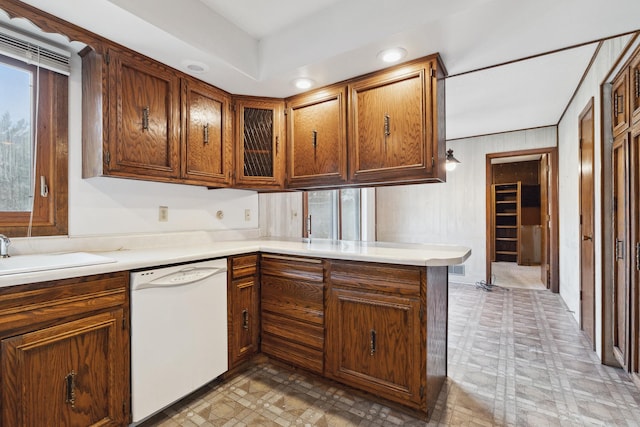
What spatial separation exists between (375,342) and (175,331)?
1.18 metres

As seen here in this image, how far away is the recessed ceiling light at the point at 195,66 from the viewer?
2.04m

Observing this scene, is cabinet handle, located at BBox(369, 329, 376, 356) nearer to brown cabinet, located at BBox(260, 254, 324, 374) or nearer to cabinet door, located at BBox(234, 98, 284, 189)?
brown cabinet, located at BBox(260, 254, 324, 374)

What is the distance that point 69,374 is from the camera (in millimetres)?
1344

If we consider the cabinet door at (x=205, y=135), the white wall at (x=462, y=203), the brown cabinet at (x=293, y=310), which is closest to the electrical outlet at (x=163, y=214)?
the cabinet door at (x=205, y=135)

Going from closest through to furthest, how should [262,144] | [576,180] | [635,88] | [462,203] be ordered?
[635,88] < [262,144] < [576,180] < [462,203]

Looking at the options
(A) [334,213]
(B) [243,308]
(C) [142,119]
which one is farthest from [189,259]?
(A) [334,213]

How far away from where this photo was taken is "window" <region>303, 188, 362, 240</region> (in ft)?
12.1

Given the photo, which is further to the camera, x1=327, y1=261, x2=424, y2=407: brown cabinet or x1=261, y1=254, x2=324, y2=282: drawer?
x1=261, y1=254, x2=324, y2=282: drawer

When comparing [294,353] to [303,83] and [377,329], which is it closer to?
[377,329]

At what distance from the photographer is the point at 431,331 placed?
5.60ft

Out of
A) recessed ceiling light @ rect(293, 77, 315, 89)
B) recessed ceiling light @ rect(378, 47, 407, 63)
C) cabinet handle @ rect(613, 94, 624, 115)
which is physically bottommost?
cabinet handle @ rect(613, 94, 624, 115)

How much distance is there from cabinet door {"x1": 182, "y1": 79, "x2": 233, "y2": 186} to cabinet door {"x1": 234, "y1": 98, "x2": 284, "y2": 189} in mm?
148

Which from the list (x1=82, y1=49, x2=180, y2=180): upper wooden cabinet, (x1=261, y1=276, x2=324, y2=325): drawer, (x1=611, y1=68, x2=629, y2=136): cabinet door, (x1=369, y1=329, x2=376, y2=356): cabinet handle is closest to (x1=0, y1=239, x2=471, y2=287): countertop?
(x1=261, y1=276, x2=324, y2=325): drawer

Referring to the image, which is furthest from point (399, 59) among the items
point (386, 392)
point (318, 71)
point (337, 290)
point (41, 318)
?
point (41, 318)
